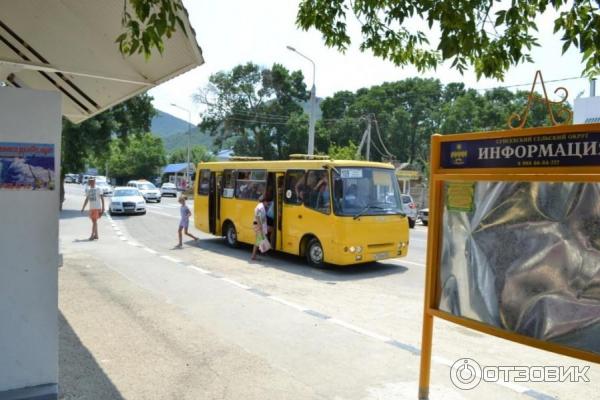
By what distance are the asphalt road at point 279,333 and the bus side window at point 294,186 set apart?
1.51 metres

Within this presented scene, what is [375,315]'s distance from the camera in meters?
7.27

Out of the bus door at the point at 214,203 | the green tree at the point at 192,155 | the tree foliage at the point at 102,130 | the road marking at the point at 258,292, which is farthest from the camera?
the green tree at the point at 192,155

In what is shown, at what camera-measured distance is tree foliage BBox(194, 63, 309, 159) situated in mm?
54844

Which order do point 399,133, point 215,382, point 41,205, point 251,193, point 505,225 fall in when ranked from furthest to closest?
1. point 399,133
2. point 251,193
3. point 215,382
4. point 41,205
5. point 505,225

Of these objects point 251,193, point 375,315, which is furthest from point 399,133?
point 375,315

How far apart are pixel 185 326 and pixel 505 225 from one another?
4.24 meters

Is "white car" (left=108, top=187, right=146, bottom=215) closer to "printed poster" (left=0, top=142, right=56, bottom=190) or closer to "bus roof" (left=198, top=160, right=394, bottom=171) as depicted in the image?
"bus roof" (left=198, top=160, right=394, bottom=171)

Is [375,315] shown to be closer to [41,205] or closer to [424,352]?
[424,352]

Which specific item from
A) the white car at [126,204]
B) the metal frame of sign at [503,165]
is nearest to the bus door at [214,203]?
the metal frame of sign at [503,165]

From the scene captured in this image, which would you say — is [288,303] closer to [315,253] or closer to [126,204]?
[315,253]

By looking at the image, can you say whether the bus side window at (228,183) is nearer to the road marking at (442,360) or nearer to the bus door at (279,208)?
the bus door at (279,208)

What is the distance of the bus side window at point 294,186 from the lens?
11555 millimetres

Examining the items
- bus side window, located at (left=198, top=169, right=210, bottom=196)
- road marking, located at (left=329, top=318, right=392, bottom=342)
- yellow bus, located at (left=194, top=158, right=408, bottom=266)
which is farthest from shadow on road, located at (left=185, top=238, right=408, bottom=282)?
road marking, located at (left=329, top=318, right=392, bottom=342)

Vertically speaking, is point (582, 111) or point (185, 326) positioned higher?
point (582, 111)
